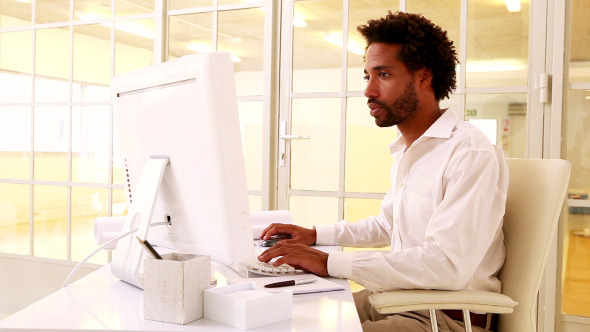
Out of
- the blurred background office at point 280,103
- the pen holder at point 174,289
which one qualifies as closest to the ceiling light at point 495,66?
the blurred background office at point 280,103

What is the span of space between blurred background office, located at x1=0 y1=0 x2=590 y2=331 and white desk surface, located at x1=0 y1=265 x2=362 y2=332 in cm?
183

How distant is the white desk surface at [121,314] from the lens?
962 mm

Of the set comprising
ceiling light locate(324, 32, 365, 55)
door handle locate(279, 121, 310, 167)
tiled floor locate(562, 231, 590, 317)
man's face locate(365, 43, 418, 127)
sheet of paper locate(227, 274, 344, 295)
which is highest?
ceiling light locate(324, 32, 365, 55)

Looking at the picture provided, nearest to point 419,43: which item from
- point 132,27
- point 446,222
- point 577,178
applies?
point 446,222

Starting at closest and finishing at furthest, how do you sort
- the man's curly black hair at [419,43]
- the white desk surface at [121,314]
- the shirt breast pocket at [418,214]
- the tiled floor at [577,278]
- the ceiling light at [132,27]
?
the white desk surface at [121,314], the shirt breast pocket at [418,214], the man's curly black hair at [419,43], the tiled floor at [577,278], the ceiling light at [132,27]

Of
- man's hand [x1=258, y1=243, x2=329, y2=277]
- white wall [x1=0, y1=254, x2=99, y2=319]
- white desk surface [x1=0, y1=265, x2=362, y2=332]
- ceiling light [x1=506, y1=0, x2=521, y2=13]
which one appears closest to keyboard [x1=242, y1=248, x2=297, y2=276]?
man's hand [x1=258, y1=243, x2=329, y2=277]

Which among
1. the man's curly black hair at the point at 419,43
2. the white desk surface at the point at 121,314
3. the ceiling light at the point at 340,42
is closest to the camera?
the white desk surface at the point at 121,314

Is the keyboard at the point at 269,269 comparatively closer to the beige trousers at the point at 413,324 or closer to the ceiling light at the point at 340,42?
the beige trousers at the point at 413,324

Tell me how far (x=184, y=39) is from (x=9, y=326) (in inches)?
111

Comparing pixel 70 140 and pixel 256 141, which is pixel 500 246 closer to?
pixel 256 141

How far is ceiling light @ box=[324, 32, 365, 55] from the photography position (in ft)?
10.3

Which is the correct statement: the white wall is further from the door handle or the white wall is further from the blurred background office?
the door handle

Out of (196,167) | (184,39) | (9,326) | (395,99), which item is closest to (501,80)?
(395,99)

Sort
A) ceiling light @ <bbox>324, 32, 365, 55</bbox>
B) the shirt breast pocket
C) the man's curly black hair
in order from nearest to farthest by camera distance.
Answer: the shirt breast pocket → the man's curly black hair → ceiling light @ <bbox>324, 32, 365, 55</bbox>
